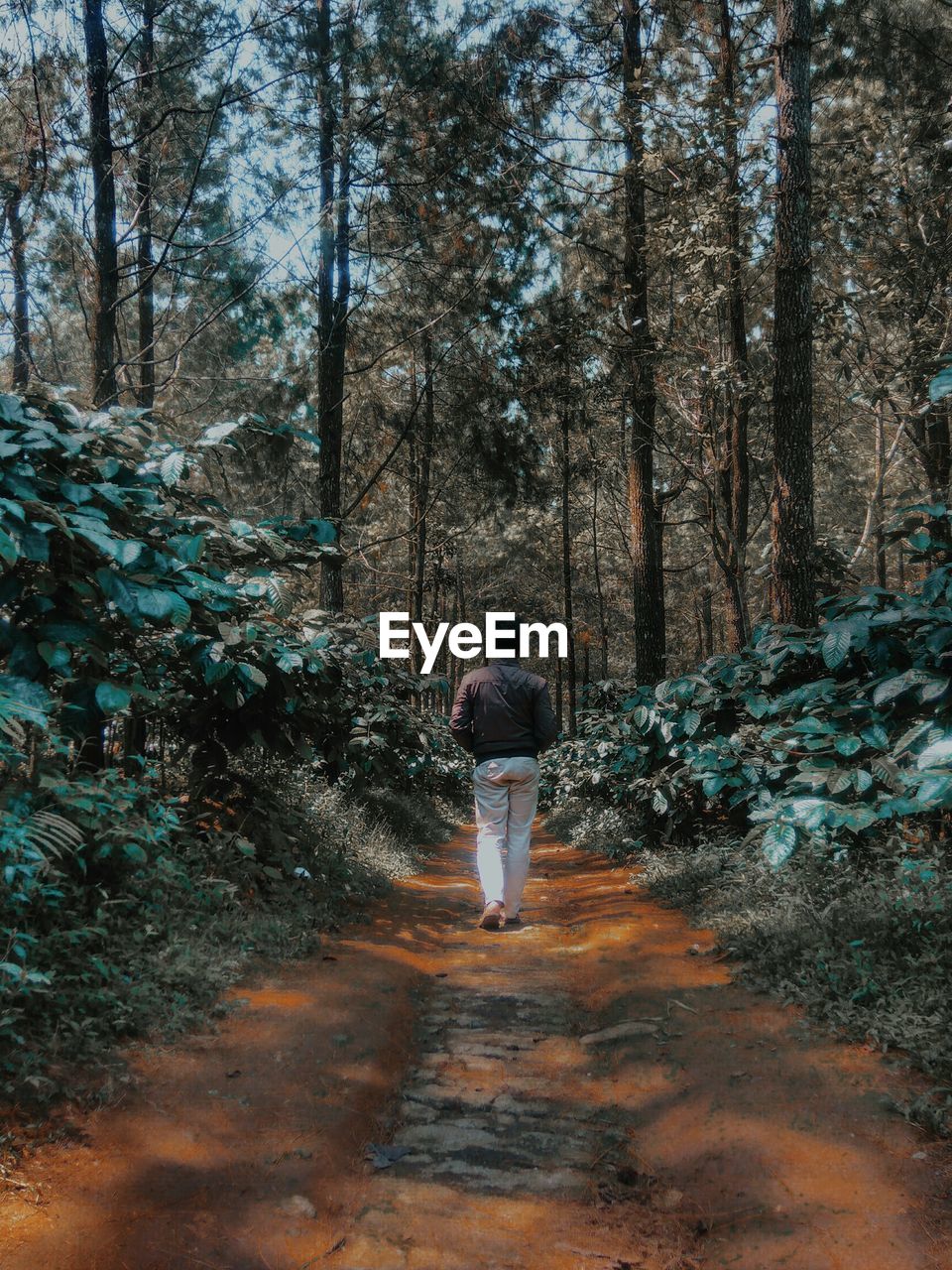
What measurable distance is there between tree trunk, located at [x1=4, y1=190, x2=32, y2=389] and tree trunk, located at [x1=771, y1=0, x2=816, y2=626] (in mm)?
5749

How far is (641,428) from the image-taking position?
36.4ft

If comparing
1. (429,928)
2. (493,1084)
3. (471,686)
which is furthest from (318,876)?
(493,1084)

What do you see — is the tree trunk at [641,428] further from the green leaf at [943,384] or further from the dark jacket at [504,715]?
the green leaf at [943,384]

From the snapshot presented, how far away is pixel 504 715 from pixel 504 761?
33cm

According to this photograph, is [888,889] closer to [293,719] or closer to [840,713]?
[840,713]

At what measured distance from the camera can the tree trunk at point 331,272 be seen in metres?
10.1

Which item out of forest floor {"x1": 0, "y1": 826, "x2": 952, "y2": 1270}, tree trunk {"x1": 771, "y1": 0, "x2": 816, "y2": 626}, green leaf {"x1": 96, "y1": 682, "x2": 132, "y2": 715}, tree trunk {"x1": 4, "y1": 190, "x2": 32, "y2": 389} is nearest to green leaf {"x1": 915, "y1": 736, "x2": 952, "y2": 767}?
forest floor {"x1": 0, "y1": 826, "x2": 952, "y2": 1270}

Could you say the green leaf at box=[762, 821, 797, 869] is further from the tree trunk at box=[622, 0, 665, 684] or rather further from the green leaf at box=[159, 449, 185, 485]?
the tree trunk at box=[622, 0, 665, 684]

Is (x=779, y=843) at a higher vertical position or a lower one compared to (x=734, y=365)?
lower

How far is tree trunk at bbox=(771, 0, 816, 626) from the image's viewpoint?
7168 millimetres

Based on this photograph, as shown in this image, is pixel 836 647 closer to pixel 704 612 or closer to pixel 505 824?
pixel 505 824

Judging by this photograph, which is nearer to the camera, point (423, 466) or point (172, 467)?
point (172, 467)

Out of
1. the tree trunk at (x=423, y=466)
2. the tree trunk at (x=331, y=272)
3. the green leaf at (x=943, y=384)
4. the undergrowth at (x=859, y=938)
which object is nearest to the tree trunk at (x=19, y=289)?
the tree trunk at (x=331, y=272)

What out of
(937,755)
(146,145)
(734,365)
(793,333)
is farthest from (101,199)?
(937,755)
